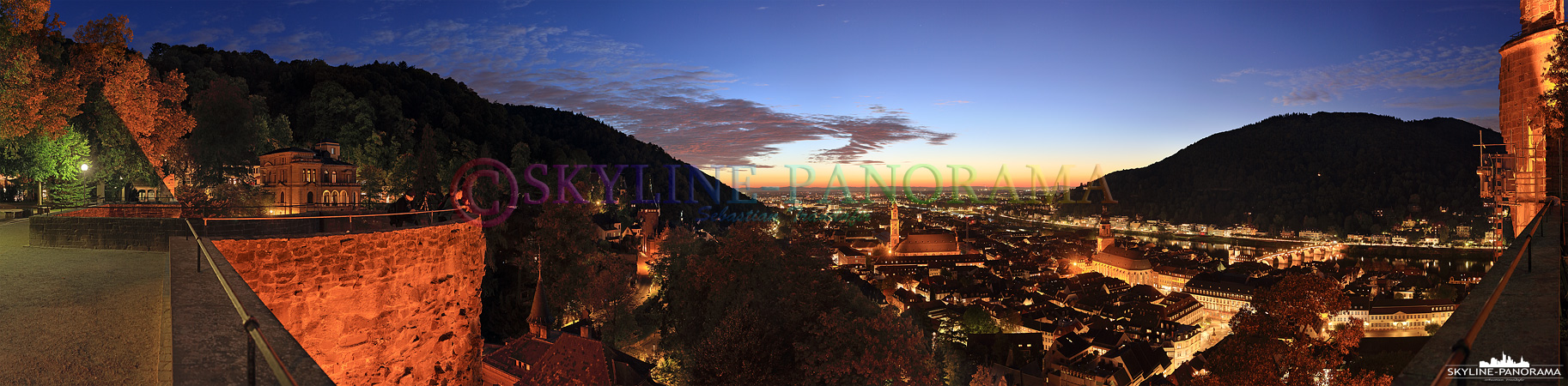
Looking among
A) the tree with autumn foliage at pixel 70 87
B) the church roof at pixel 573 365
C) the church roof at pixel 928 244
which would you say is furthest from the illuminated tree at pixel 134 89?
the church roof at pixel 928 244

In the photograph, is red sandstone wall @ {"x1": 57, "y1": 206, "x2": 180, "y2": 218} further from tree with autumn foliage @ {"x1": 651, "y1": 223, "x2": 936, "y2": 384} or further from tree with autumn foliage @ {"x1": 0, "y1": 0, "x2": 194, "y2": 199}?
tree with autumn foliage @ {"x1": 651, "y1": 223, "x2": 936, "y2": 384}

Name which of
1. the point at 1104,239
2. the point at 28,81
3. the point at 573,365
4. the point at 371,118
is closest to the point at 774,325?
the point at 573,365

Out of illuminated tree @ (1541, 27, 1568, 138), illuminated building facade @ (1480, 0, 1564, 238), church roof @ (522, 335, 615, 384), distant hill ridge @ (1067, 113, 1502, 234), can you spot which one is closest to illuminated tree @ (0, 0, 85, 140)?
church roof @ (522, 335, 615, 384)

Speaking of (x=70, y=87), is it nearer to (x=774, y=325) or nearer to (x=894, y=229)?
(x=774, y=325)

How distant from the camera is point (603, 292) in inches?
891

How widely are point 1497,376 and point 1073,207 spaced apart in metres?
157

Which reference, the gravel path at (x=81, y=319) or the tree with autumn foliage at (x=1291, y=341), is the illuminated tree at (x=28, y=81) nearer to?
the gravel path at (x=81, y=319)

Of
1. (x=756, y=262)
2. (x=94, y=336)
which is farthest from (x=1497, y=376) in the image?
(x=756, y=262)

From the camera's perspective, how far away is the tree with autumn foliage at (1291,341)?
10.6 meters

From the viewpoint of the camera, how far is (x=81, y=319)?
411cm

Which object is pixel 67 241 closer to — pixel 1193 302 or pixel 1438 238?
pixel 1193 302

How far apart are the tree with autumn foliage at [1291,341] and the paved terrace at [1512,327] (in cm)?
822

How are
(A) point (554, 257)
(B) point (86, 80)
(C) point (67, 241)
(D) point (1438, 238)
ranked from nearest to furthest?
1. (C) point (67, 241)
2. (B) point (86, 80)
3. (A) point (554, 257)
4. (D) point (1438, 238)

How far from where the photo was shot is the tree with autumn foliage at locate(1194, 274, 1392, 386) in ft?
34.8
